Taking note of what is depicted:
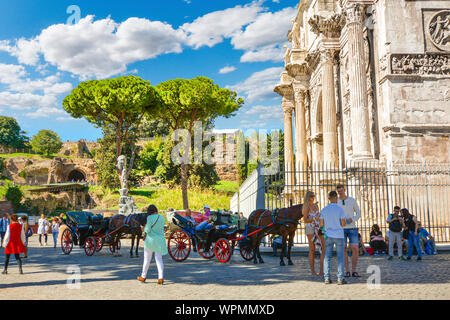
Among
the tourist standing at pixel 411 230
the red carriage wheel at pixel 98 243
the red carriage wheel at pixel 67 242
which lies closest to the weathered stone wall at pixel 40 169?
the red carriage wheel at pixel 67 242

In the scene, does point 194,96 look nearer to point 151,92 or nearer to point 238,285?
point 151,92

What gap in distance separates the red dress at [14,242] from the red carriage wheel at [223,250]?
434 centimetres

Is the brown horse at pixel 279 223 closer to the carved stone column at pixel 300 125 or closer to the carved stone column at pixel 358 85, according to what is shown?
the carved stone column at pixel 358 85

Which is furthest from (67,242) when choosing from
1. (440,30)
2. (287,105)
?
(287,105)

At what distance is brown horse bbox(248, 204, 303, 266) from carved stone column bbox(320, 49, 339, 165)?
332 inches

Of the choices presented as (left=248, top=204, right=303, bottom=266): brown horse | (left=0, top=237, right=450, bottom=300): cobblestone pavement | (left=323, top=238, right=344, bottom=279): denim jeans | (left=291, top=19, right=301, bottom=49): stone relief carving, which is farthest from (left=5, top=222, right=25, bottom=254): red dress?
(left=291, top=19, right=301, bottom=49): stone relief carving

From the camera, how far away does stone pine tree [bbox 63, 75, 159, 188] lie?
31.0 meters

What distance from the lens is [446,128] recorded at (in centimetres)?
1391

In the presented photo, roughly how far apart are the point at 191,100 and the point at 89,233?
20.2m

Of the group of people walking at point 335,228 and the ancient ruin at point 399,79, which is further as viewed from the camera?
the ancient ruin at point 399,79

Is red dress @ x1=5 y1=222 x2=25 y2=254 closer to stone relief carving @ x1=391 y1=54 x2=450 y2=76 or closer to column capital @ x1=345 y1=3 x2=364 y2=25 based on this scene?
stone relief carving @ x1=391 y1=54 x2=450 y2=76

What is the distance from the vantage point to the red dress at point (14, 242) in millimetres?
8234

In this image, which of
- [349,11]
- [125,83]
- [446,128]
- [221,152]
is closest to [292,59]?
[349,11]

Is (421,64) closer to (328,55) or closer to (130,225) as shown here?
(328,55)
